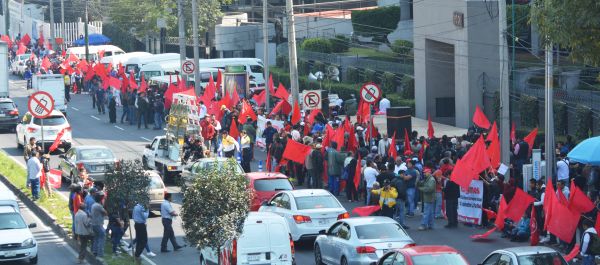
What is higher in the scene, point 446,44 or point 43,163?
point 446,44

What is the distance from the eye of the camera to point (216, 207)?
67.2ft

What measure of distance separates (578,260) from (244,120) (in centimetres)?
2114

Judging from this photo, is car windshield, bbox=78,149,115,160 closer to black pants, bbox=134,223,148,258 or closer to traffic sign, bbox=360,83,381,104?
traffic sign, bbox=360,83,381,104

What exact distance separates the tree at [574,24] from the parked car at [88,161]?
58.0 ft

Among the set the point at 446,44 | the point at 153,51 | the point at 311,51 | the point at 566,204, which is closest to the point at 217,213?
the point at 566,204

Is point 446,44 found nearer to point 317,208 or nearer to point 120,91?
point 120,91

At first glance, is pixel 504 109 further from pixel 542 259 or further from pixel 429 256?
pixel 542 259

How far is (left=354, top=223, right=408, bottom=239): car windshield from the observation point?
21453 millimetres

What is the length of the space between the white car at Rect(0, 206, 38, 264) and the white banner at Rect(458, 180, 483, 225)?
9.62 m

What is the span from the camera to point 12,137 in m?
48.6

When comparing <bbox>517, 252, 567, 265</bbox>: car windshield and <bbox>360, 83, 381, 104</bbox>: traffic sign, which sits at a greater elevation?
<bbox>360, 83, 381, 104</bbox>: traffic sign

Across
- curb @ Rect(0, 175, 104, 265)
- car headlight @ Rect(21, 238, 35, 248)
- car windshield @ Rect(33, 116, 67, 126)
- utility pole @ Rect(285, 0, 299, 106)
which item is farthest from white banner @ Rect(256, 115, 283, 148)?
car headlight @ Rect(21, 238, 35, 248)

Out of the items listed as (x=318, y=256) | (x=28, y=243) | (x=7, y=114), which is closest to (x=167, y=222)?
(x=28, y=243)

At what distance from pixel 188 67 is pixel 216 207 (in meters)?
31.0
